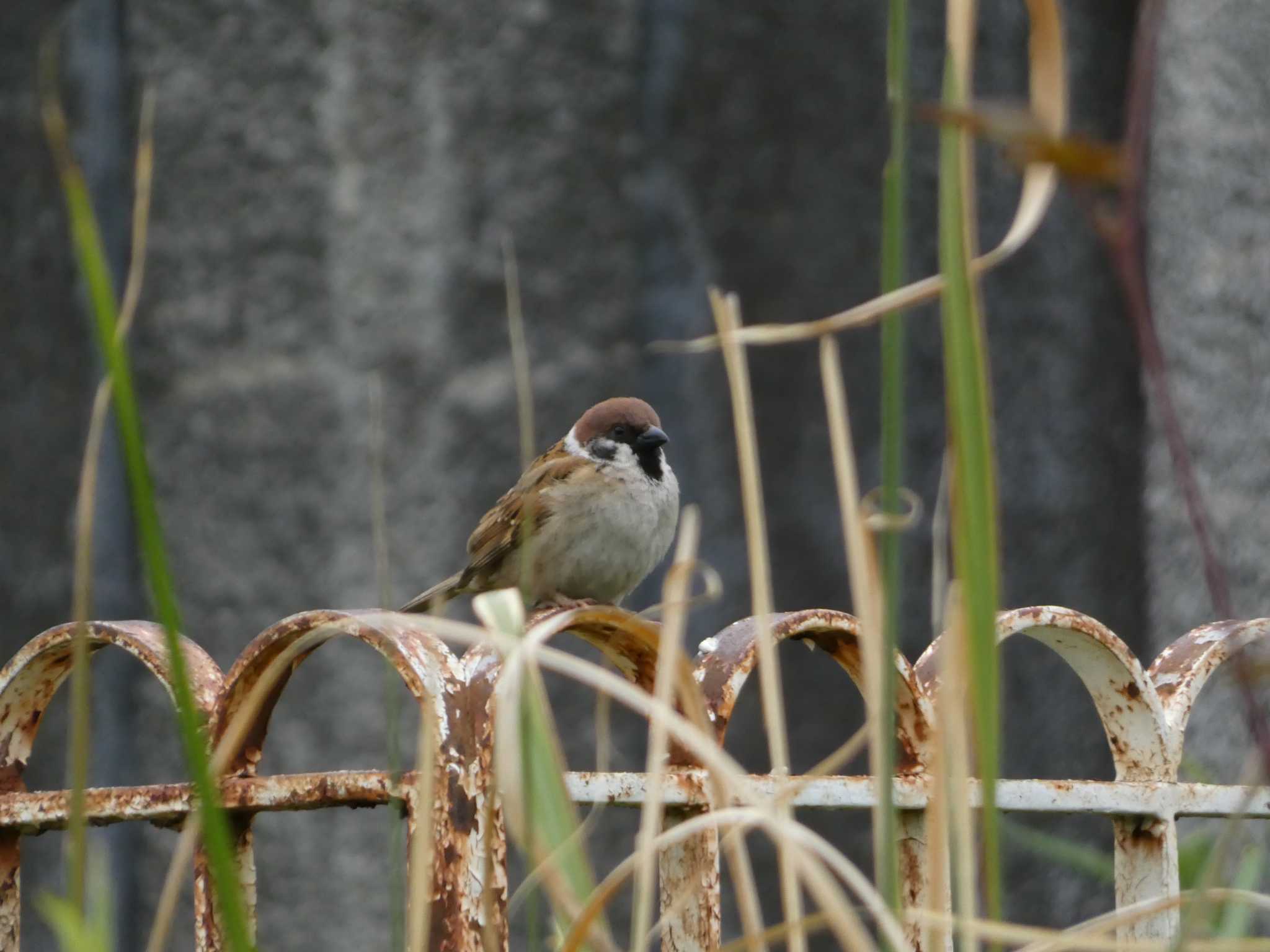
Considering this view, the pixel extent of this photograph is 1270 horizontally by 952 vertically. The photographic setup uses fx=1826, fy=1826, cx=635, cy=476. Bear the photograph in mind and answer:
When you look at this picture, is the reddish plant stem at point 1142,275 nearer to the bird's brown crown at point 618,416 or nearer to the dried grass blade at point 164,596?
the dried grass blade at point 164,596

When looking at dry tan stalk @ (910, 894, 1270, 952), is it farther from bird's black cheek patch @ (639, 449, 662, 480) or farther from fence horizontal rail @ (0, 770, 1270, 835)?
bird's black cheek patch @ (639, 449, 662, 480)

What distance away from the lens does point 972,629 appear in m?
0.78

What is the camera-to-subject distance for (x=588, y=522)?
2967 millimetres

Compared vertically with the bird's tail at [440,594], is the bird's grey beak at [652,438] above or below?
above

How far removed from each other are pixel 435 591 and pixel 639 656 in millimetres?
1388

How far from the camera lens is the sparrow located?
114 inches

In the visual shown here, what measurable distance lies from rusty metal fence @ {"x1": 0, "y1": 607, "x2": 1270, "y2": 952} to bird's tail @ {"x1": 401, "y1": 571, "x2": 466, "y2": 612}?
1275 millimetres

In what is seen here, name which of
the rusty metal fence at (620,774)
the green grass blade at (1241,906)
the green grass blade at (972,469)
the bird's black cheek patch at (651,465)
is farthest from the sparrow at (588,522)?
the green grass blade at (972,469)

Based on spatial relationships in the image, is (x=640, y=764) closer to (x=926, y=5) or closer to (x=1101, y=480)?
(x=1101, y=480)

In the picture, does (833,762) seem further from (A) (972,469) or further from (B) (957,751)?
(A) (972,469)

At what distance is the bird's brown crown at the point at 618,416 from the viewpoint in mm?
2764

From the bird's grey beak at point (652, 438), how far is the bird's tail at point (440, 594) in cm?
36

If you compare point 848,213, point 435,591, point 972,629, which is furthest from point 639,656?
point 848,213

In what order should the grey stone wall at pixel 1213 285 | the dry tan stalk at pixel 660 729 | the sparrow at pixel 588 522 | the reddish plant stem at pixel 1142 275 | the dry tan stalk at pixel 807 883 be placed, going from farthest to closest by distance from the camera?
1. the grey stone wall at pixel 1213 285
2. the sparrow at pixel 588 522
3. the dry tan stalk at pixel 660 729
4. the dry tan stalk at pixel 807 883
5. the reddish plant stem at pixel 1142 275
